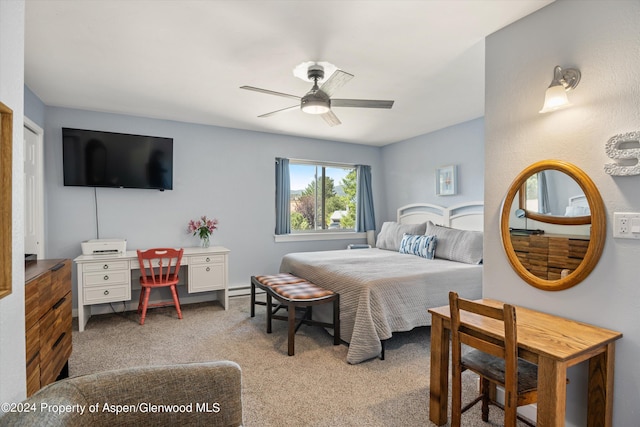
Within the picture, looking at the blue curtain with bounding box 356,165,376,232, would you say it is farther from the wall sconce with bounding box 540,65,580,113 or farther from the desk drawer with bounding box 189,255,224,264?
the wall sconce with bounding box 540,65,580,113

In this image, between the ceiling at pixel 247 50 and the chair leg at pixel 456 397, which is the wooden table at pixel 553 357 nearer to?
the chair leg at pixel 456 397

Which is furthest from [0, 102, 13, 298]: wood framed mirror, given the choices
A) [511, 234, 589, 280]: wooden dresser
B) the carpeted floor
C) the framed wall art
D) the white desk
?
the framed wall art

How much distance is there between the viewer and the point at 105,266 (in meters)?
3.50

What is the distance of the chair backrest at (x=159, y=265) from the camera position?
3.57 meters

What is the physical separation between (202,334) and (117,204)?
6.62 ft

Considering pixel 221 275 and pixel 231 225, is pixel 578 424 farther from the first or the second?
pixel 231 225

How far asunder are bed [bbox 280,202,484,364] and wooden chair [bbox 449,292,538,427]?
966 millimetres

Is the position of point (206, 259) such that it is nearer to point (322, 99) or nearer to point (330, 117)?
point (330, 117)

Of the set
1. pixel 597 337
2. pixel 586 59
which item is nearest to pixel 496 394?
pixel 597 337

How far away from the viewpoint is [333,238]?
218 inches

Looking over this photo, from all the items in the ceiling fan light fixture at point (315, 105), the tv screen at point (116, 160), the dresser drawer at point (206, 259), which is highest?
the ceiling fan light fixture at point (315, 105)

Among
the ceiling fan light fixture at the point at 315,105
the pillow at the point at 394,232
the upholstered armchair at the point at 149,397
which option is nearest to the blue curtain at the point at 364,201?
the pillow at the point at 394,232

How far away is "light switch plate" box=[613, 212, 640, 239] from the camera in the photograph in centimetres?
153

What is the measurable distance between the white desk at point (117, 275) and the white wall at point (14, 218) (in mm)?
2278
